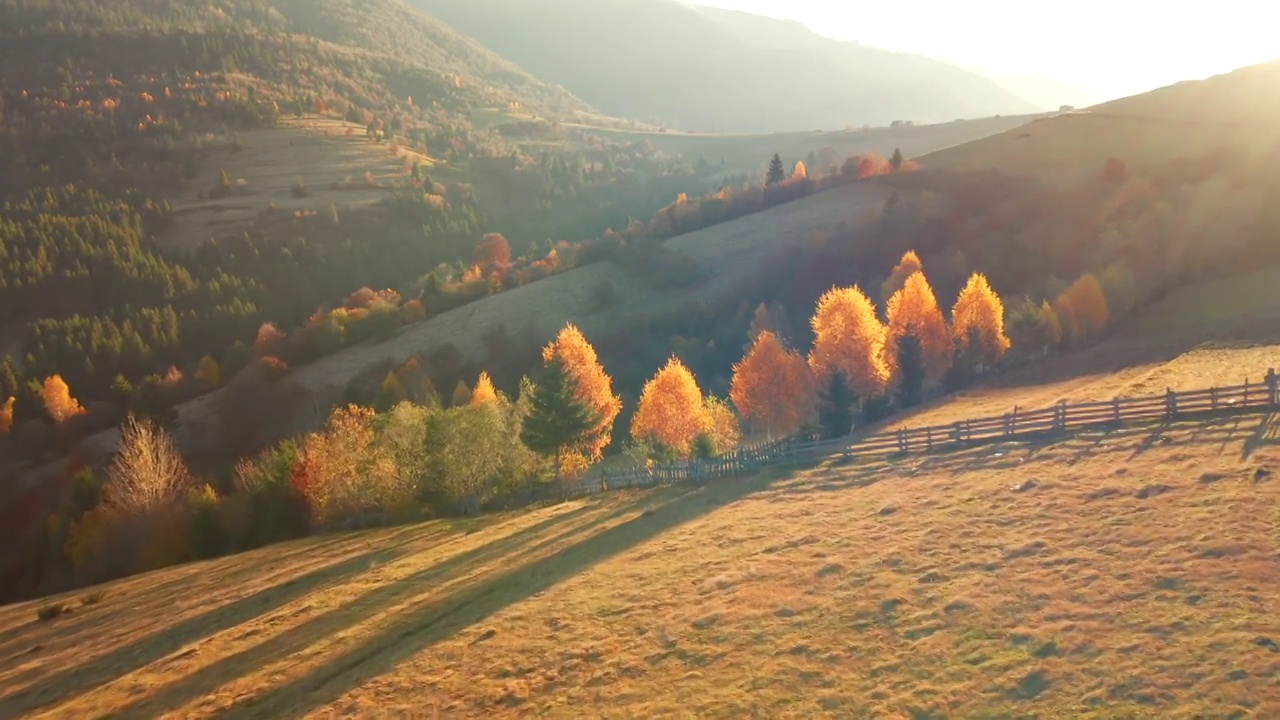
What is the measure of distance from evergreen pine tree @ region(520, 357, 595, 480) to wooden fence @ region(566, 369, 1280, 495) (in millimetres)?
8281

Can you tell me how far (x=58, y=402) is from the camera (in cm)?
12900

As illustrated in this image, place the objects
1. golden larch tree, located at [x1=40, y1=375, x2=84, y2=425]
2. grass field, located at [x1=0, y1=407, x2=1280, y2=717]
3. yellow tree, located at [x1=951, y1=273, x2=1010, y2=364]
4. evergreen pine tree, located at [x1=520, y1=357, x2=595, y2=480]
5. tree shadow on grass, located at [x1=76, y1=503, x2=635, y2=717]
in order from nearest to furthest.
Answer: grass field, located at [x1=0, y1=407, x2=1280, y2=717], tree shadow on grass, located at [x1=76, y1=503, x2=635, y2=717], evergreen pine tree, located at [x1=520, y1=357, x2=595, y2=480], yellow tree, located at [x1=951, y1=273, x2=1010, y2=364], golden larch tree, located at [x1=40, y1=375, x2=84, y2=425]

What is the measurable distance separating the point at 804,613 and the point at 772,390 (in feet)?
175

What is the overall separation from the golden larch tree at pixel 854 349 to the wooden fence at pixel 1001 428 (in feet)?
87.4

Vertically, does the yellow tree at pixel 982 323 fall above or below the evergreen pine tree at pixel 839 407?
above

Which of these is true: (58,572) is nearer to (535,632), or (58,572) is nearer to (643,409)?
(643,409)

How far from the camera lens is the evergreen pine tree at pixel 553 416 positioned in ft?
191

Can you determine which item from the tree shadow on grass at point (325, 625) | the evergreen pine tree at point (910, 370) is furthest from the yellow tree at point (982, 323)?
the tree shadow on grass at point (325, 625)

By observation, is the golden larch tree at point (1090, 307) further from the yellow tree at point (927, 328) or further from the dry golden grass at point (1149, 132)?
the dry golden grass at point (1149, 132)

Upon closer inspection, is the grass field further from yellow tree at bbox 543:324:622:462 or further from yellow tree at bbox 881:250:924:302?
yellow tree at bbox 881:250:924:302

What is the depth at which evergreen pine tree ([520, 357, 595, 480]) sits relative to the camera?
191 feet

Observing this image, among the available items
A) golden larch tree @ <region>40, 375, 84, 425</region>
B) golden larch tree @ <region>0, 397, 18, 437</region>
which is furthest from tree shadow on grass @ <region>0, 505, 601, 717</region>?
golden larch tree @ <region>0, 397, 18, 437</region>

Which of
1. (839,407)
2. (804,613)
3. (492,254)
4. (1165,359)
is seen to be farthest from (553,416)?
(492,254)

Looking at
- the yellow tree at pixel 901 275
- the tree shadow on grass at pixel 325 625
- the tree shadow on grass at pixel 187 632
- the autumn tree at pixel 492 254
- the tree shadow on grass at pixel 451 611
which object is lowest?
the tree shadow on grass at pixel 187 632
